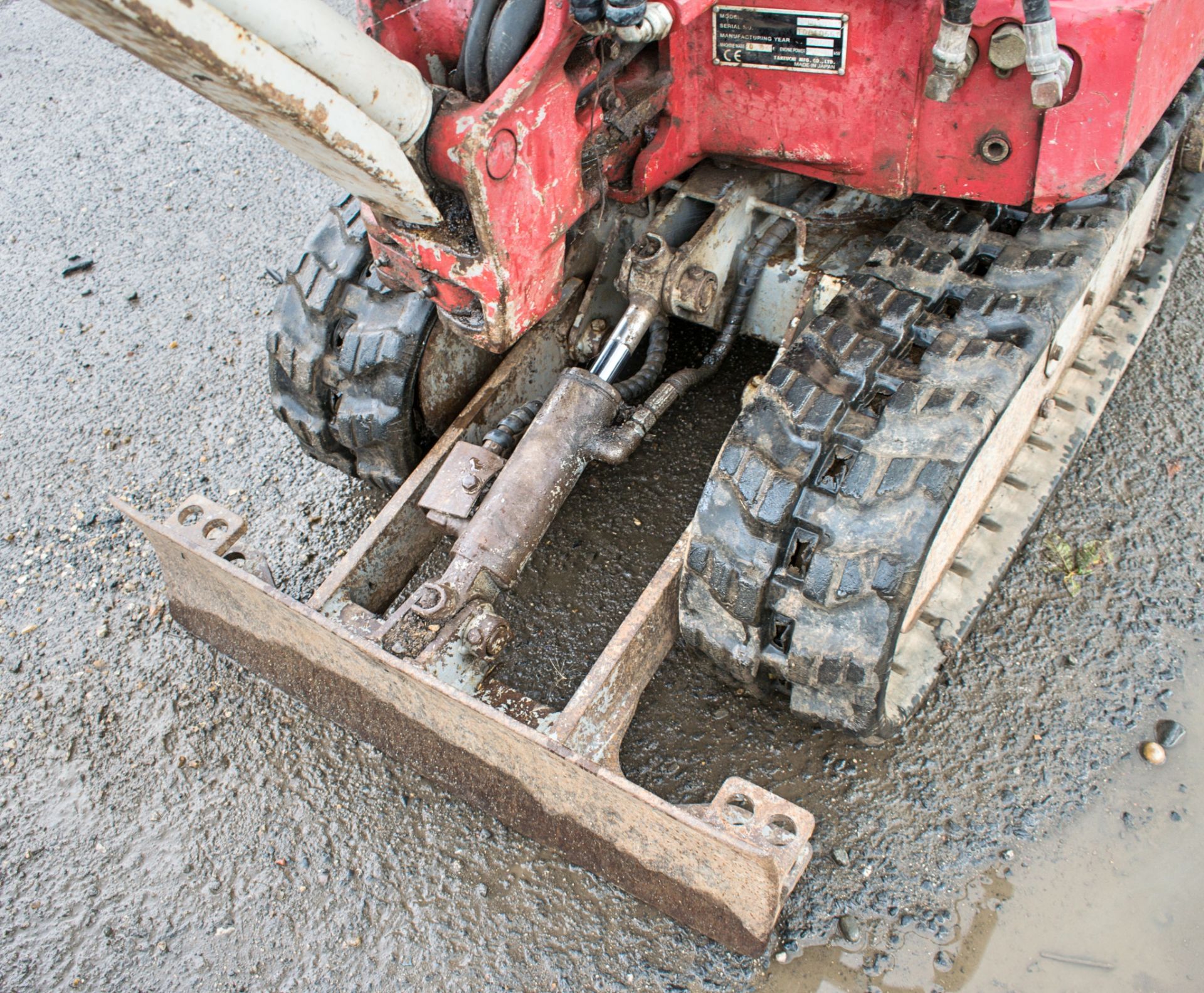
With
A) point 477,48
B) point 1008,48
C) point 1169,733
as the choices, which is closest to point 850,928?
point 1169,733

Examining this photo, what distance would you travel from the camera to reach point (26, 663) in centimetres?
311

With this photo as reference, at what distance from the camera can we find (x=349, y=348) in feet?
8.95

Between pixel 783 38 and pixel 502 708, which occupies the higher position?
pixel 783 38

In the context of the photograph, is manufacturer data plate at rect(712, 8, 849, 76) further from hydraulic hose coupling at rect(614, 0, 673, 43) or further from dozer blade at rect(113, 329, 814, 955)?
dozer blade at rect(113, 329, 814, 955)

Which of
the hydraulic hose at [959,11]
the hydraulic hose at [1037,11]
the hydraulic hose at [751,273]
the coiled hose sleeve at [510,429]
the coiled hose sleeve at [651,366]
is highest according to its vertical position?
the hydraulic hose at [1037,11]

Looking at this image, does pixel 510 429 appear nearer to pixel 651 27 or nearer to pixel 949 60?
pixel 651 27

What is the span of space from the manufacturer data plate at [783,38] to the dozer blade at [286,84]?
2.66 feet

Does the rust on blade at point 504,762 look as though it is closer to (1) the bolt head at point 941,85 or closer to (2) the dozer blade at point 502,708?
(2) the dozer blade at point 502,708

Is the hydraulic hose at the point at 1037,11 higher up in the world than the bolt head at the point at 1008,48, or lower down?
higher up

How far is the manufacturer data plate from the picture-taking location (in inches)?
88.4

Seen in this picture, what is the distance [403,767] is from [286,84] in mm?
1777

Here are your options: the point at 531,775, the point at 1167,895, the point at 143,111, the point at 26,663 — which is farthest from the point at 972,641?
the point at 143,111

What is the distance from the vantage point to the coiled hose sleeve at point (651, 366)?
9.36 ft

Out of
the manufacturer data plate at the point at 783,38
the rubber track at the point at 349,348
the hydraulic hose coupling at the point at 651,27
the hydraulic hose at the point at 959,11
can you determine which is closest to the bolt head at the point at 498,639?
the rubber track at the point at 349,348
